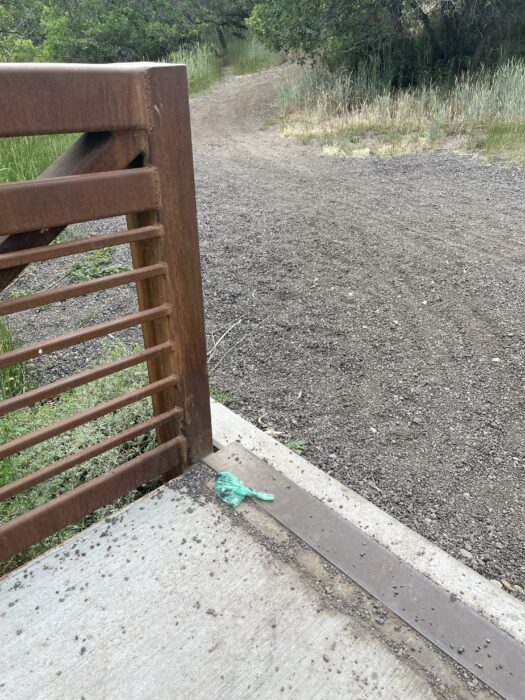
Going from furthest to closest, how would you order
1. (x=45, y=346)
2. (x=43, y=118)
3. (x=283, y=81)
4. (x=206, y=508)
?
(x=283, y=81)
(x=206, y=508)
(x=45, y=346)
(x=43, y=118)

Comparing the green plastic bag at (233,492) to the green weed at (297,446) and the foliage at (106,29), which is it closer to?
the green weed at (297,446)

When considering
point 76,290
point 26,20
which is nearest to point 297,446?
point 76,290

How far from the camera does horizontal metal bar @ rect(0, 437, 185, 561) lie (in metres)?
1.71

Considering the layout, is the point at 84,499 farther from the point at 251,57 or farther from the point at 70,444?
the point at 251,57

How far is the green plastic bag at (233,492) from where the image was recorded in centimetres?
201

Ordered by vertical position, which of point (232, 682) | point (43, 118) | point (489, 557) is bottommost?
point (489, 557)

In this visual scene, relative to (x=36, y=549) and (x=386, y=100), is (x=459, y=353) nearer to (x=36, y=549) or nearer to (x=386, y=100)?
(x=36, y=549)

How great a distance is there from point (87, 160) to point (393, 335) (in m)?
2.52

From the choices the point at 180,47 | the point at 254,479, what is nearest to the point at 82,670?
the point at 254,479

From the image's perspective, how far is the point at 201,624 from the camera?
160cm

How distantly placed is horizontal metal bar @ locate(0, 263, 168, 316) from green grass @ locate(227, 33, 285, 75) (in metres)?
18.6

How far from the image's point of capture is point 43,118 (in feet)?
4.55

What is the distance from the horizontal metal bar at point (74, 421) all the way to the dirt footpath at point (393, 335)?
1003mm

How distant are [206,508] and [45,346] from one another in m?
0.82
